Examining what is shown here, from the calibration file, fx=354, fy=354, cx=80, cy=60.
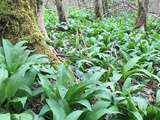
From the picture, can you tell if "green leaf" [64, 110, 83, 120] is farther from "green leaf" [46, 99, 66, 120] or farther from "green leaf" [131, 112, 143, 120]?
"green leaf" [131, 112, 143, 120]

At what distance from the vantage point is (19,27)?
4.55 m

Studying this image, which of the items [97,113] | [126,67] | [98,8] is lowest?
[98,8]

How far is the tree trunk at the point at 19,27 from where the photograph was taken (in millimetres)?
4516

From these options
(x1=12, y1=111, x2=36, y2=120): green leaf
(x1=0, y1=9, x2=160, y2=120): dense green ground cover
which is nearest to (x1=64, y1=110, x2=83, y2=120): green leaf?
(x1=0, y1=9, x2=160, y2=120): dense green ground cover

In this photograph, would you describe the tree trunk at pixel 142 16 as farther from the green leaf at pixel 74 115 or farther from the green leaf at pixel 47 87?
the green leaf at pixel 74 115

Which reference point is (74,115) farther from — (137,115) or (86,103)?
(137,115)

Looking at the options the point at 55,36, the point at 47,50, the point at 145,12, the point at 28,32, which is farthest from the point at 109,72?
the point at 145,12

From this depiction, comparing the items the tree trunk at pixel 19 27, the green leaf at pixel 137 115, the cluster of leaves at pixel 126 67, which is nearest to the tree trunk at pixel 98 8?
the cluster of leaves at pixel 126 67

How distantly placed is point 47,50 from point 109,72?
34.8 inches

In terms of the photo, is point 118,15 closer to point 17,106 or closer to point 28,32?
point 28,32

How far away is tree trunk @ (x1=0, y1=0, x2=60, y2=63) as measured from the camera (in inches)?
178

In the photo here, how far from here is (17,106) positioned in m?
3.28

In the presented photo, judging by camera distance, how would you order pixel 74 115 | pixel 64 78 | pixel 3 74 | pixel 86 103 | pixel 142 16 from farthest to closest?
pixel 142 16
pixel 64 78
pixel 3 74
pixel 86 103
pixel 74 115

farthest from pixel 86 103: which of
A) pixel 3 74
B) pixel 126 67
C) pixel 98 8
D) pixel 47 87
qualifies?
pixel 98 8
